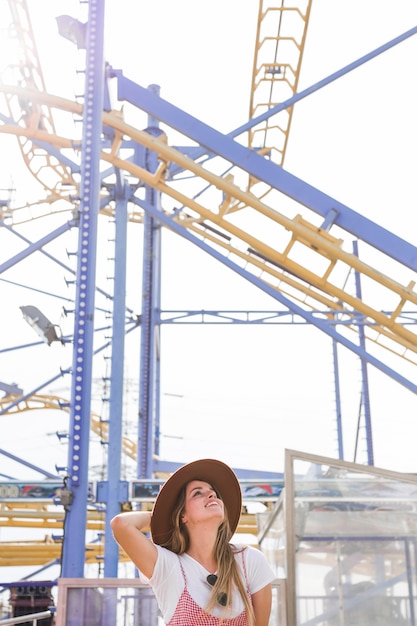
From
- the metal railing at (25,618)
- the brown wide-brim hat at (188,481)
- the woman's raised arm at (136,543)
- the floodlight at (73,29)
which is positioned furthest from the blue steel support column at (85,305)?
the woman's raised arm at (136,543)

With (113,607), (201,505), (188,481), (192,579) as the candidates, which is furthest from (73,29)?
(192,579)

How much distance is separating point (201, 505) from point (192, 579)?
0.25 meters

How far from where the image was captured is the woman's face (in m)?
2.59

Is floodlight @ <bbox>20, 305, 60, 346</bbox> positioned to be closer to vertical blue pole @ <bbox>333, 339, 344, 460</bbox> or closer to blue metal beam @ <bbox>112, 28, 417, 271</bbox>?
blue metal beam @ <bbox>112, 28, 417, 271</bbox>

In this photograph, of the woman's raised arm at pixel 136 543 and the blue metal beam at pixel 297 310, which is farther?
the blue metal beam at pixel 297 310

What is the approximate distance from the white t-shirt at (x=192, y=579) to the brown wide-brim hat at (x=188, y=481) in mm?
144

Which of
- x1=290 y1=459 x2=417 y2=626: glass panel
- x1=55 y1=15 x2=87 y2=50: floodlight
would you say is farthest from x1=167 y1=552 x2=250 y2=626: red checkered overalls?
x1=55 y1=15 x2=87 y2=50: floodlight

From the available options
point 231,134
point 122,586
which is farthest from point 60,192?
point 122,586

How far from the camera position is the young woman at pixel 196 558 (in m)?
2.38

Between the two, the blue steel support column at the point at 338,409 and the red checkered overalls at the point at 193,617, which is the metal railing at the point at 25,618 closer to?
the red checkered overalls at the point at 193,617

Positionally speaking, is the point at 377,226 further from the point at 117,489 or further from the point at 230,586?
the point at 230,586

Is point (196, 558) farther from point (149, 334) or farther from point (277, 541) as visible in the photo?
point (149, 334)

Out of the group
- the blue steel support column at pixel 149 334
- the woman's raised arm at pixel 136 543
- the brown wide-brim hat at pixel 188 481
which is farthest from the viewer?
the blue steel support column at pixel 149 334

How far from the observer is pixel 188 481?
2.78 meters
